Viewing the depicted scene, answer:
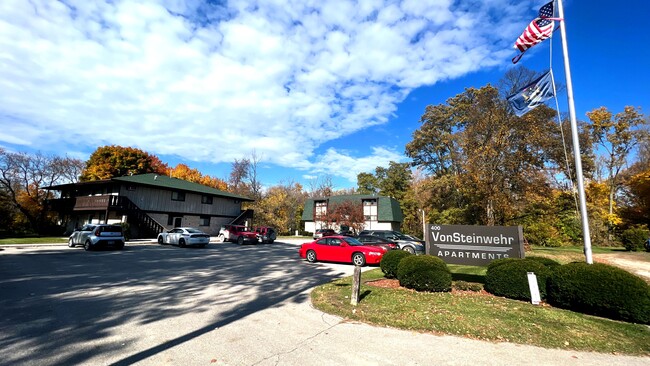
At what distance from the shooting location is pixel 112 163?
44500 millimetres

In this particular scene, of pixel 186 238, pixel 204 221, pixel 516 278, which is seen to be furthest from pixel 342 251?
pixel 204 221

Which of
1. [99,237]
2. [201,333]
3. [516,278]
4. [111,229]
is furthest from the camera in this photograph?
[111,229]

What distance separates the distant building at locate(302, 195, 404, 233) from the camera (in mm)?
43844

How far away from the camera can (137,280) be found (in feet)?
32.2

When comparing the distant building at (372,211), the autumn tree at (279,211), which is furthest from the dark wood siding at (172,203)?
the distant building at (372,211)

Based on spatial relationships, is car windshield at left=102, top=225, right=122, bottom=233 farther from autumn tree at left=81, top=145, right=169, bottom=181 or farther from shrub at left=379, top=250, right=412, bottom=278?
autumn tree at left=81, top=145, right=169, bottom=181

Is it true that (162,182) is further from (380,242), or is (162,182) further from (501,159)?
(501,159)

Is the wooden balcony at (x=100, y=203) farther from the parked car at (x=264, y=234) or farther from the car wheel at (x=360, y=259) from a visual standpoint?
the car wheel at (x=360, y=259)

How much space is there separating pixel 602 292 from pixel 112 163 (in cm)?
5348

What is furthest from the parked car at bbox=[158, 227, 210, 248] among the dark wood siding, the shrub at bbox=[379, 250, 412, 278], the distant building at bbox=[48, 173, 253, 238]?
the shrub at bbox=[379, 250, 412, 278]

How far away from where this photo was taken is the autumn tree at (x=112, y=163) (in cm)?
4378

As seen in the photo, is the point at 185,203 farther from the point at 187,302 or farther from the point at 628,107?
the point at 628,107

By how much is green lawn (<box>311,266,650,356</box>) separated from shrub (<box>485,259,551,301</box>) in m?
0.32

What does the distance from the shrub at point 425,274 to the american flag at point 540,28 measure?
7.45 metres
